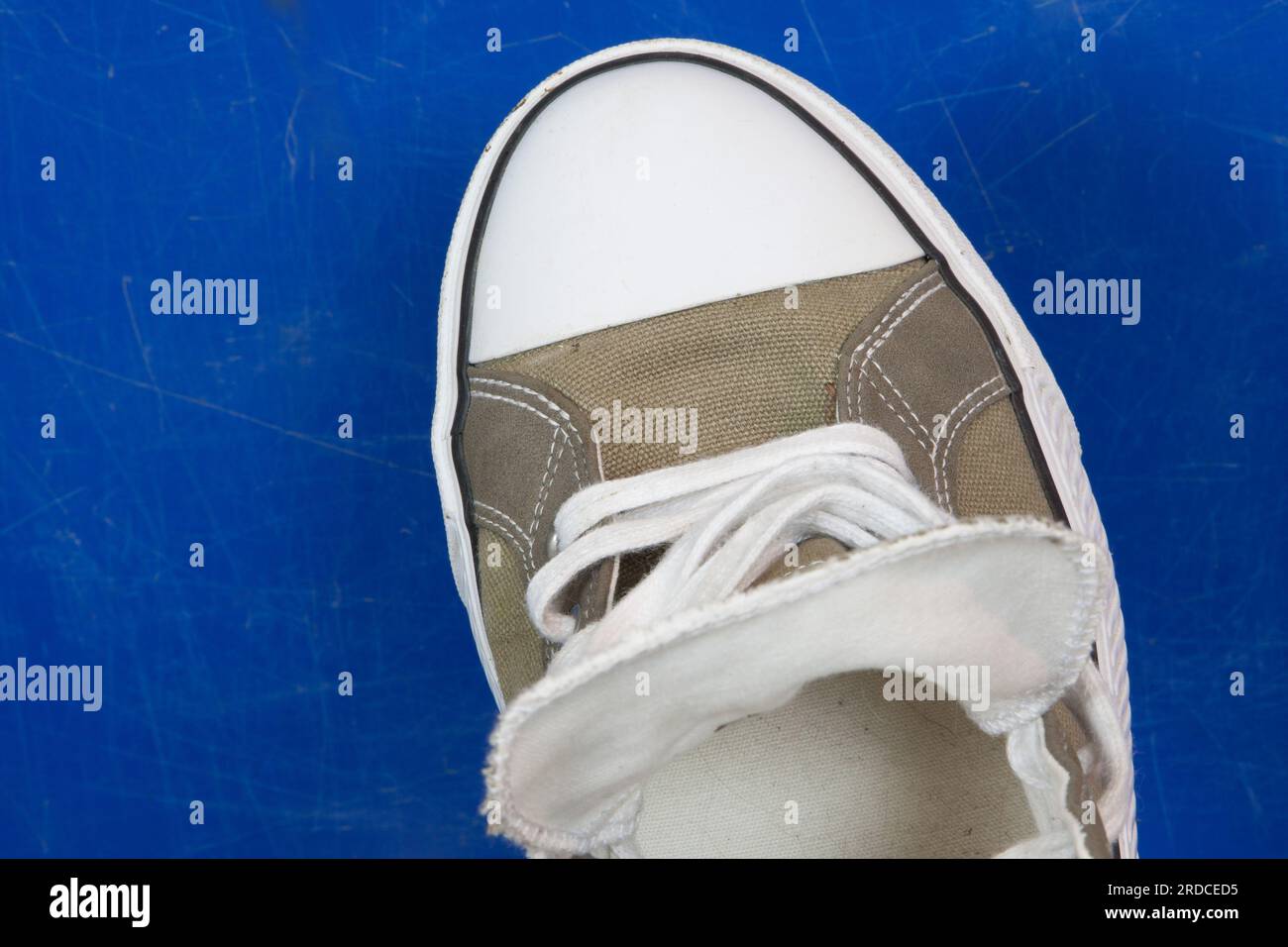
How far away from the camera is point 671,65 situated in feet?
2.68

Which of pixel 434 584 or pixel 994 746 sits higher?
pixel 434 584

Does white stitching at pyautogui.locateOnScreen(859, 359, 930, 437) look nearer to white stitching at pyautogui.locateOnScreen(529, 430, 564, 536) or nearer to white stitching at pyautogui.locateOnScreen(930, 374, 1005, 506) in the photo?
white stitching at pyautogui.locateOnScreen(930, 374, 1005, 506)

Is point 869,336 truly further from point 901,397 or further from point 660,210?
point 660,210

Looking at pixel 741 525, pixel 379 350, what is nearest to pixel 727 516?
pixel 741 525

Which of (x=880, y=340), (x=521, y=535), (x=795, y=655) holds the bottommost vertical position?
(x=795, y=655)

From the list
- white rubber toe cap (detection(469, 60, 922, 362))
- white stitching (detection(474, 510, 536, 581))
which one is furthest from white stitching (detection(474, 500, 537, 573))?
white rubber toe cap (detection(469, 60, 922, 362))

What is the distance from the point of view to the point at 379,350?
924 mm

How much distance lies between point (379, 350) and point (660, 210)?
277 mm

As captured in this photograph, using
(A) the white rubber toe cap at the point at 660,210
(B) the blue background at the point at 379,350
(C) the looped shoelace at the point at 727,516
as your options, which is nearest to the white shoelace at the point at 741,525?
(C) the looped shoelace at the point at 727,516

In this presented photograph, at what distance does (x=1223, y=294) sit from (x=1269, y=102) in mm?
152

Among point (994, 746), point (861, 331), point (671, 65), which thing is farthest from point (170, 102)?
point (994, 746)

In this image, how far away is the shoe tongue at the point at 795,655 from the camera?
1.60 feet

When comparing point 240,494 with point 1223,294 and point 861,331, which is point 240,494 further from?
point 1223,294
